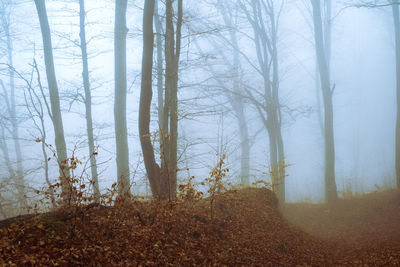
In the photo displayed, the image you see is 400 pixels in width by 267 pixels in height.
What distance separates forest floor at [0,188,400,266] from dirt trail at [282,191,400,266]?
19 millimetres

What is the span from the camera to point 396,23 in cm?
844

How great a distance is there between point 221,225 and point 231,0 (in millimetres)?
8576

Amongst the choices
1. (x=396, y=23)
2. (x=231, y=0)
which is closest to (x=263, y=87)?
(x=231, y=0)

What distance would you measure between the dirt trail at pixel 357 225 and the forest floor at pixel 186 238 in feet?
0.06

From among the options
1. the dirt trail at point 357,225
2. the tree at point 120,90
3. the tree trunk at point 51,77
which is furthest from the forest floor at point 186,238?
the tree trunk at point 51,77

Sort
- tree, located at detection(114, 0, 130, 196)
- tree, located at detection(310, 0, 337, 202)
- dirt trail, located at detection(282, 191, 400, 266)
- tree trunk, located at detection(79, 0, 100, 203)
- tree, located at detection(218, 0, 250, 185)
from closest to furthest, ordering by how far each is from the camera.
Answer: dirt trail, located at detection(282, 191, 400, 266) → tree, located at detection(114, 0, 130, 196) → tree trunk, located at detection(79, 0, 100, 203) → tree, located at detection(310, 0, 337, 202) → tree, located at detection(218, 0, 250, 185)

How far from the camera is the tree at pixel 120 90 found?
6668 mm

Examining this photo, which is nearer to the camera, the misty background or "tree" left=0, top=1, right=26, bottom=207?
"tree" left=0, top=1, right=26, bottom=207

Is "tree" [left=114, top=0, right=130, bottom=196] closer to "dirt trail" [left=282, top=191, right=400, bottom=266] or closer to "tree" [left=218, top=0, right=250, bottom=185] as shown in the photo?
"tree" [left=218, top=0, right=250, bottom=185]

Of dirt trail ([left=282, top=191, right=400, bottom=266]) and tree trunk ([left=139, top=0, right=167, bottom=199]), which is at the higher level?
tree trunk ([left=139, top=0, right=167, bottom=199])

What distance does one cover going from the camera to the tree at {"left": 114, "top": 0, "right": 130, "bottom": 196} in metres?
6.67

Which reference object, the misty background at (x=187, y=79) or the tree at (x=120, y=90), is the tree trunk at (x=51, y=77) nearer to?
the misty background at (x=187, y=79)

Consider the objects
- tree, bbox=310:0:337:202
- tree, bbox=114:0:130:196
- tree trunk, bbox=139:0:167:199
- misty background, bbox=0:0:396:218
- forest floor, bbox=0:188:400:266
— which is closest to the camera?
forest floor, bbox=0:188:400:266

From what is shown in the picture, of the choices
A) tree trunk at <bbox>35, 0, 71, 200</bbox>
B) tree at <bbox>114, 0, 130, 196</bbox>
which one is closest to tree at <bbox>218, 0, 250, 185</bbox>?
tree at <bbox>114, 0, 130, 196</bbox>
